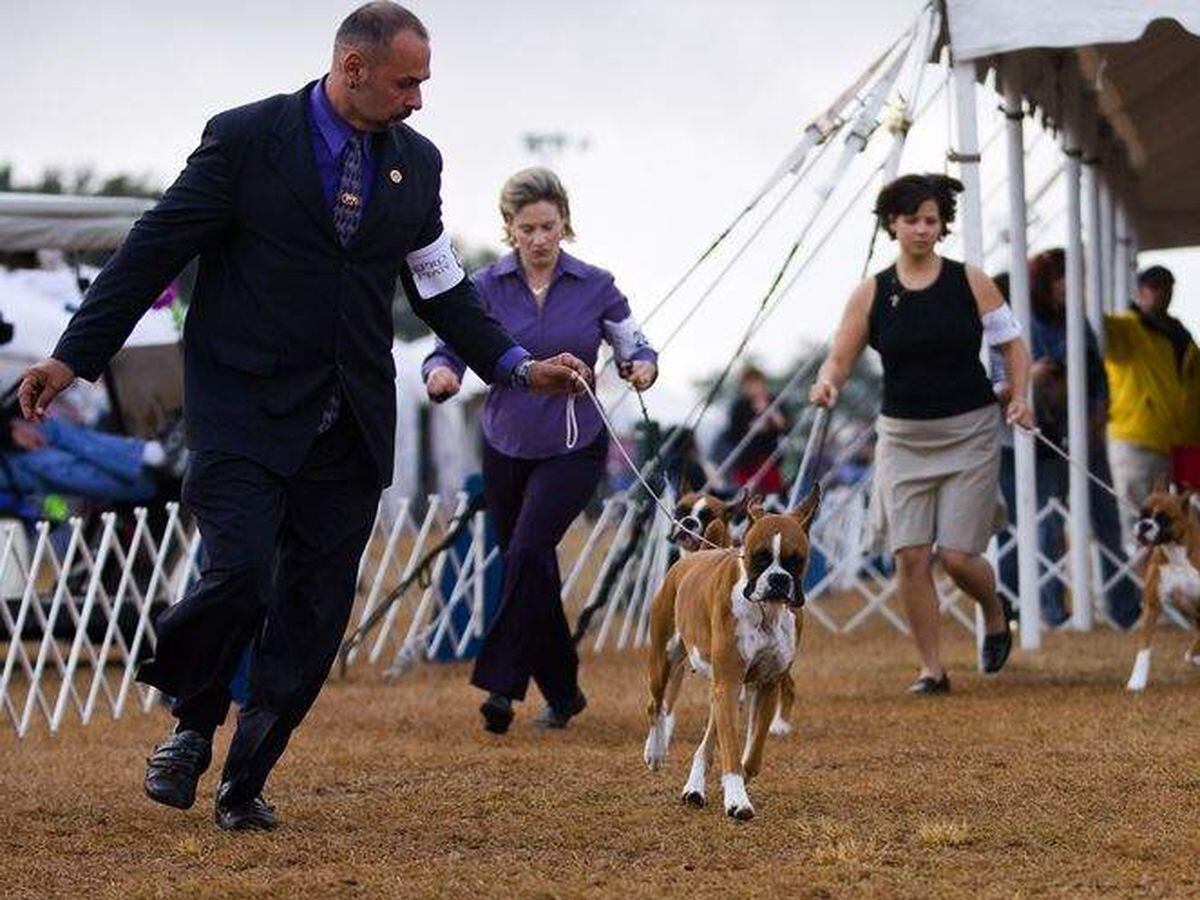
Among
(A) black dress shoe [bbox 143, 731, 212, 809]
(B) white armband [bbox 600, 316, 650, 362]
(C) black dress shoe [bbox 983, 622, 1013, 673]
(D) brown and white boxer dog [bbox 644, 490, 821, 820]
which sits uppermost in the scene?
(B) white armband [bbox 600, 316, 650, 362]

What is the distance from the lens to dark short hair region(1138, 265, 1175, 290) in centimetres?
1354

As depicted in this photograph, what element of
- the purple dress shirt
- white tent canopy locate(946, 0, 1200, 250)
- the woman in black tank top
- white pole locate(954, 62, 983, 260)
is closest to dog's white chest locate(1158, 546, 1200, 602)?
the woman in black tank top

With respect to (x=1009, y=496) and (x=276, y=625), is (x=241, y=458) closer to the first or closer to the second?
(x=276, y=625)

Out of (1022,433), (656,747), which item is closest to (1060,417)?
(1022,433)

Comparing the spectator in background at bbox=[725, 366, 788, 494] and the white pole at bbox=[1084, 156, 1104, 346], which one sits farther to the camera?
the spectator in background at bbox=[725, 366, 788, 494]

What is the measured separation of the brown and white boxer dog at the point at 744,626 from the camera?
239 inches

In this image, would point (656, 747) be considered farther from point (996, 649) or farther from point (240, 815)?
point (996, 649)

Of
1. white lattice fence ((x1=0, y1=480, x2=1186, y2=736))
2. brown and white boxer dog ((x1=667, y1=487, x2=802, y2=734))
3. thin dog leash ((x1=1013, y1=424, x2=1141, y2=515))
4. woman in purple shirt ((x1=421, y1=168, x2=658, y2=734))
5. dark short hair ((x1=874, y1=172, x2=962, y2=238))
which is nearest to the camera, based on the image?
brown and white boxer dog ((x1=667, y1=487, x2=802, y2=734))

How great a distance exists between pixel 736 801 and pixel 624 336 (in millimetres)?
2835

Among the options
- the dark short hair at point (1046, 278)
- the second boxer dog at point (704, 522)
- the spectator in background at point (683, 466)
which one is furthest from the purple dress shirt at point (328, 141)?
the dark short hair at point (1046, 278)

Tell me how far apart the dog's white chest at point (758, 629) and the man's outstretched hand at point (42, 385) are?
188 centimetres

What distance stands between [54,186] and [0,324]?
3282cm

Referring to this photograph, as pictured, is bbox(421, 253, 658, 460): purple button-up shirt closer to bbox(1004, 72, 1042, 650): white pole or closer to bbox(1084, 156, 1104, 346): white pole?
bbox(1004, 72, 1042, 650): white pole

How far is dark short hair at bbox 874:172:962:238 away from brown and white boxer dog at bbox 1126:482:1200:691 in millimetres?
1590
